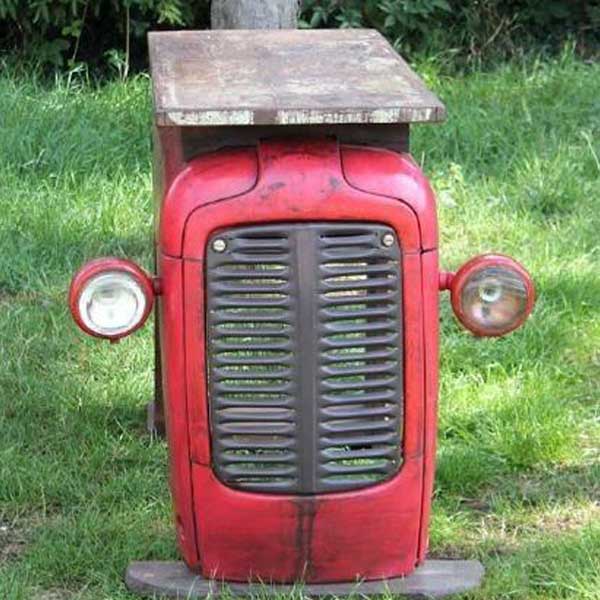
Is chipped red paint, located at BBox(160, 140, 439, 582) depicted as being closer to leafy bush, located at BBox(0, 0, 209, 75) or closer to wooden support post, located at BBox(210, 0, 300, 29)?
wooden support post, located at BBox(210, 0, 300, 29)

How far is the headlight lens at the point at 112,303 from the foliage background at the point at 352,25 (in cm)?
479

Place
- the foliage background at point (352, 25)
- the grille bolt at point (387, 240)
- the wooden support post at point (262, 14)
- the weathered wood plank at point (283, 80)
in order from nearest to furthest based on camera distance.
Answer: the weathered wood plank at point (283, 80) < the grille bolt at point (387, 240) < the wooden support post at point (262, 14) < the foliage background at point (352, 25)

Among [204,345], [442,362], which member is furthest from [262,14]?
[204,345]

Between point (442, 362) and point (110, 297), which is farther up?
point (110, 297)

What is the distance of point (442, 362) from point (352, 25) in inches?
158

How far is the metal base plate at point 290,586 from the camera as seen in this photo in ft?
12.2

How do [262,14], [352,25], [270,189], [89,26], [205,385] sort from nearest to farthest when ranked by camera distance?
1. [270,189]
2. [205,385]
3. [262,14]
4. [352,25]
5. [89,26]

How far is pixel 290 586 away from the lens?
3.72m

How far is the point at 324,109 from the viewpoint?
3.43 m

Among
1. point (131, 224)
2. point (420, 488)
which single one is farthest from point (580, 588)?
point (131, 224)

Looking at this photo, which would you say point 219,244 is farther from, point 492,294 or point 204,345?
point 492,294

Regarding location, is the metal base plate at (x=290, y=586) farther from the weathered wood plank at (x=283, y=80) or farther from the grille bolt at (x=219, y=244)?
the weathered wood plank at (x=283, y=80)

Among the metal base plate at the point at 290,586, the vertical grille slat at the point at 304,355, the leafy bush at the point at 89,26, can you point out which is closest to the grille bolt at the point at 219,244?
the vertical grille slat at the point at 304,355

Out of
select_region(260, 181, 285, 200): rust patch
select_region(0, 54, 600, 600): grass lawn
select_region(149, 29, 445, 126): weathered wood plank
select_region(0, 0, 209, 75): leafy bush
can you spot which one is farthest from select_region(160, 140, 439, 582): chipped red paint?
select_region(0, 0, 209, 75): leafy bush
